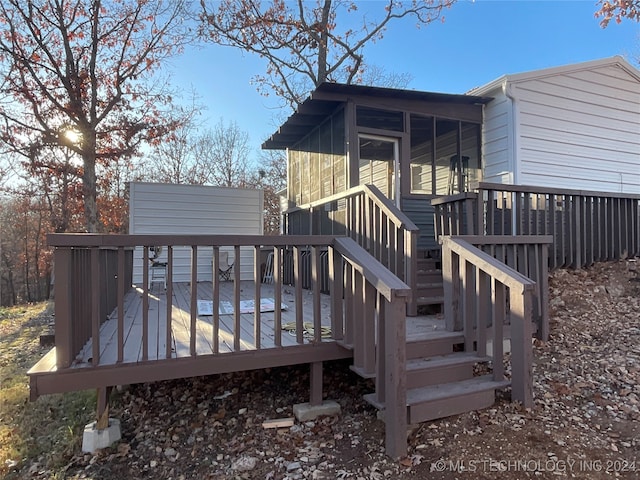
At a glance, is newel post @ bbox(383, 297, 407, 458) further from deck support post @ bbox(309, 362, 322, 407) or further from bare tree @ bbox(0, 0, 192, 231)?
bare tree @ bbox(0, 0, 192, 231)

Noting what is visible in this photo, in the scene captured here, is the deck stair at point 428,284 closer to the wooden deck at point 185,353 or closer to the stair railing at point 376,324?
the wooden deck at point 185,353

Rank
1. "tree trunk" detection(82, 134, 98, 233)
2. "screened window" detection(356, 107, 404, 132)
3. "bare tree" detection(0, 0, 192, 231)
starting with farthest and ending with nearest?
"tree trunk" detection(82, 134, 98, 233) < "bare tree" detection(0, 0, 192, 231) < "screened window" detection(356, 107, 404, 132)

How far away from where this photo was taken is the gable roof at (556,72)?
21.8ft

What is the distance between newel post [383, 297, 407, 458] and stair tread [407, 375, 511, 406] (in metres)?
0.12

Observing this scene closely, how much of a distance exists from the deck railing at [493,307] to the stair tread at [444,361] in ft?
0.25

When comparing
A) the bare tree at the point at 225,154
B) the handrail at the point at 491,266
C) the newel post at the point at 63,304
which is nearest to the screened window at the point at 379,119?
the handrail at the point at 491,266

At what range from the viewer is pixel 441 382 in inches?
108

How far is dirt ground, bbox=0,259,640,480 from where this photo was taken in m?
2.17

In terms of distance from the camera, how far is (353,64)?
42.7 feet

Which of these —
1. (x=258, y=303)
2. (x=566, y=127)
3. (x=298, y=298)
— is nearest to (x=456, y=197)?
(x=298, y=298)

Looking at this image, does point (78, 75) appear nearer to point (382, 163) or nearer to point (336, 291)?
point (382, 163)

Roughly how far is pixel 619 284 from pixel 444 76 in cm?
926

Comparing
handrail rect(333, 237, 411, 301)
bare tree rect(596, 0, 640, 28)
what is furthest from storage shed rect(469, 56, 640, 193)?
handrail rect(333, 237, 411, 301)

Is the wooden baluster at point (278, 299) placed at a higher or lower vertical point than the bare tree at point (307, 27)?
lower
